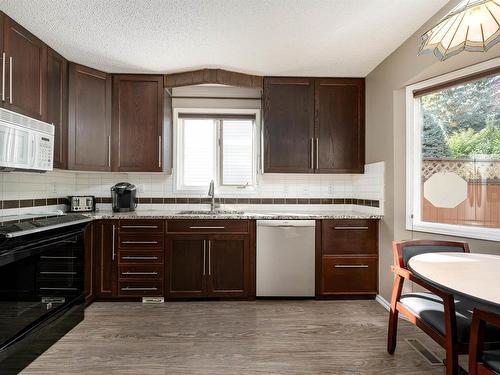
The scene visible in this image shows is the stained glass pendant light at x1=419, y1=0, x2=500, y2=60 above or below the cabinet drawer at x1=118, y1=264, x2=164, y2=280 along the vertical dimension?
above

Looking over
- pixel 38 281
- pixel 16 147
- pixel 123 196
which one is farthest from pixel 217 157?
pixel 38 281

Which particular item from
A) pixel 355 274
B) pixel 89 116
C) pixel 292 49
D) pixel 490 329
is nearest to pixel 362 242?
pixel 355 274

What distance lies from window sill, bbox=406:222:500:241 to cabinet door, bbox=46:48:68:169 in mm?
3108

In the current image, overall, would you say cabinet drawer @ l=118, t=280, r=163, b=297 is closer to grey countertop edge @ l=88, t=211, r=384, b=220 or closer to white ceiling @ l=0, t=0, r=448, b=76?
grey countertop edge @ l=88, t=211, r=384, b=220

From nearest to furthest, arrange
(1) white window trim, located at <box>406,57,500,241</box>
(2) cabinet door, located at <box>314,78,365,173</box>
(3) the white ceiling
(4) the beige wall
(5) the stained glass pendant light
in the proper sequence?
(5) the stained glass pendant light → (3) the white ceiling → (4) the beige wall → (1) white window trim, located at <box>406,57,500,241</box> → (2) cabinet door, located at <box>314,78,365,173</box>

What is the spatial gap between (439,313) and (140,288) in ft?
8.02

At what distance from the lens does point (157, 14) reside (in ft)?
7.28

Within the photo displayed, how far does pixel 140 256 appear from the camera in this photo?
2990mm

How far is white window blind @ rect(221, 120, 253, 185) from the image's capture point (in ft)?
12.0

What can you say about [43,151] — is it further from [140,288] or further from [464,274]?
[464,274]

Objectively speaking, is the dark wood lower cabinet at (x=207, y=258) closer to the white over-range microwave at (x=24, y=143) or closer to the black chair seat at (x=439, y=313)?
the white over-range microwave at (x=24, y=143)

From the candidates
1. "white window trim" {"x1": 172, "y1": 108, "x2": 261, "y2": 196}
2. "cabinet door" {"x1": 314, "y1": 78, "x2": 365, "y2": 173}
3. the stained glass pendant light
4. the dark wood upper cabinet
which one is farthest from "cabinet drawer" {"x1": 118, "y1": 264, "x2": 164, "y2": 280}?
the stained glass pendant light

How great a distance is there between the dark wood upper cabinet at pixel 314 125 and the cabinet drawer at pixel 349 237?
0.59m

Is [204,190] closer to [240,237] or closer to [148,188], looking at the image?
[148,188]
